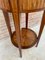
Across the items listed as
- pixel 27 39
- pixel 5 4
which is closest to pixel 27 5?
pixel 5 4

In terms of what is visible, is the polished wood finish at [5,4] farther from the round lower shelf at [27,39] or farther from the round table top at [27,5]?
the round lower shelf at [27,39]

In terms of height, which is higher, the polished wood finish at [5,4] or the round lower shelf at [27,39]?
the polished wood finish at [5,4]

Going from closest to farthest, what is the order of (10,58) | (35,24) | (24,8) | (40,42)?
(24,8) < (10,58) < (40,42) < (35,24)

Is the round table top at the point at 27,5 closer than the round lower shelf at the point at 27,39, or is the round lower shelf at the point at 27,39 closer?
the round table top at the point at 27,5

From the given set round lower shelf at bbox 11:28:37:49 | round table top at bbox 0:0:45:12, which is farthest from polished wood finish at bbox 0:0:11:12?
round lower shelf at bbox 11:28:37:49

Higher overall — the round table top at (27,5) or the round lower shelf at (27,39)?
the round table top at (27,5)

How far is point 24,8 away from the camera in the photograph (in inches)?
26.2

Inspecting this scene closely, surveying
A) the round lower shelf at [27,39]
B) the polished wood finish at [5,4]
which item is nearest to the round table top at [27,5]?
the polished wood finish at [5,4]

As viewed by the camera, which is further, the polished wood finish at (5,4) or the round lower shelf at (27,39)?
the round lower shelf at (27,39)

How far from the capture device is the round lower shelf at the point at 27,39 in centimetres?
118

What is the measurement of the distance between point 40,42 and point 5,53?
1.14 feet

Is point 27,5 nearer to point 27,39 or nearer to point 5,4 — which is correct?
point 5,4

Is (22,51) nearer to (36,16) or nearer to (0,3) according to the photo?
(36,16)

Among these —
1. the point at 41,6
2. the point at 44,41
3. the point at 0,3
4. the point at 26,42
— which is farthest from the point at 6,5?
the point at 44,41
